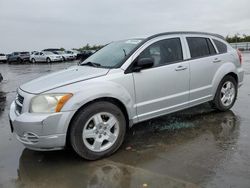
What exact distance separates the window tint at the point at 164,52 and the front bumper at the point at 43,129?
1.67 metres

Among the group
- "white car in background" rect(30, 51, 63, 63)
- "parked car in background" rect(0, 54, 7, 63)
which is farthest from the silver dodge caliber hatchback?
"parked car in background" rect(0, 54, 7, 63)

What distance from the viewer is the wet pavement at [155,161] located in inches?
130

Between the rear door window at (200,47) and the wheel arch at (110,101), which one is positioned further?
the rear door window at (200,47)

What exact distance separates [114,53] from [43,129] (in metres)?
1.95

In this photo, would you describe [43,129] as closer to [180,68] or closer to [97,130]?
[97,130]

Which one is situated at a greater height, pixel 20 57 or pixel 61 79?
pixel 61 79

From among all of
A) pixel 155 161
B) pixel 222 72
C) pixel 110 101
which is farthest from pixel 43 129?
pixel 222 72

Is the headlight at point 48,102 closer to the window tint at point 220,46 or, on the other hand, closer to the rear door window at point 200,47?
the rear door window at point 200,47

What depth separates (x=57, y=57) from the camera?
34281mm

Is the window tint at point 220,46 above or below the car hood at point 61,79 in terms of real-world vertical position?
above

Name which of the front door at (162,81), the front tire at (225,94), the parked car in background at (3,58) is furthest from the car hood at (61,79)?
the parked car in background at (3,58)

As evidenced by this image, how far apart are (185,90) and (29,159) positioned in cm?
282

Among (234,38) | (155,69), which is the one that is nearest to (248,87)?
(155,69)

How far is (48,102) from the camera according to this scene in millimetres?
3625
